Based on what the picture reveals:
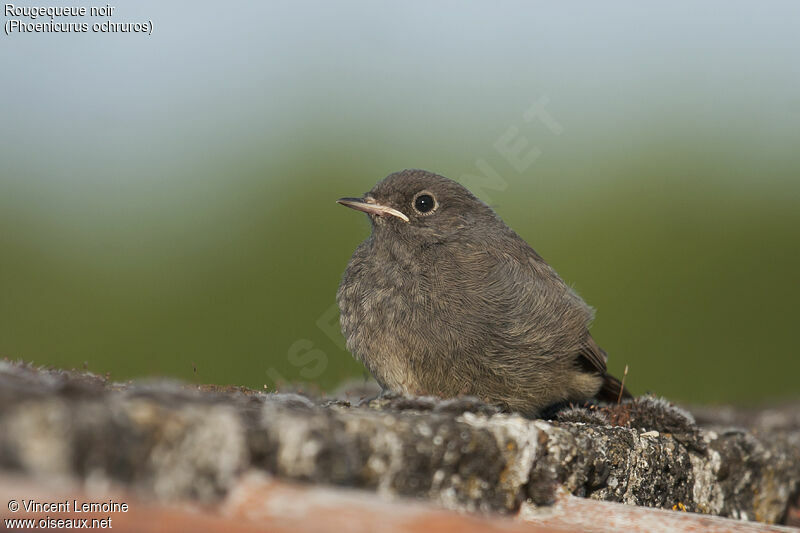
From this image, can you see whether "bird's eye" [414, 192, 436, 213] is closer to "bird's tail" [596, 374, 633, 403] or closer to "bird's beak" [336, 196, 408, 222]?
"bird's beak" [336, 196, 408, 222]

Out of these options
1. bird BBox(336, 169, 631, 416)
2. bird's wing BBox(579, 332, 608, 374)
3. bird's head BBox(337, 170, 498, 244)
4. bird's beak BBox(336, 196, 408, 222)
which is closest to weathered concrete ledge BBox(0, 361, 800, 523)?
bird BBox(336, 169, 631, 416)

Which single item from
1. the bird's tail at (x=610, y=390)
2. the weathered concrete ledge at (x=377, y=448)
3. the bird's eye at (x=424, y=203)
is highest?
the bird's eye at (x=424, y=203)

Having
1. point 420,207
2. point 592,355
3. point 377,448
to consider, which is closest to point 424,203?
point 420,207

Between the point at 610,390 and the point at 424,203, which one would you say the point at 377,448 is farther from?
the point at 610,390

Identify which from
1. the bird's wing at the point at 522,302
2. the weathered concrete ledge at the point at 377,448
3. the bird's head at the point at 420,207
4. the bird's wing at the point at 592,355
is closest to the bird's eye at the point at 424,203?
the bird's head at the point at 420,207

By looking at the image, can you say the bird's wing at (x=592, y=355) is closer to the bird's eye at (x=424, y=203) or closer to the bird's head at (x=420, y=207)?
the bird's head at (x=420, y=207)

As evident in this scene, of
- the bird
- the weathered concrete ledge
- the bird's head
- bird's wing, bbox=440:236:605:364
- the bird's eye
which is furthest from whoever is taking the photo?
the bird's eye
